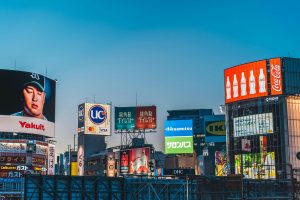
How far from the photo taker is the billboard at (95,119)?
5674 inches

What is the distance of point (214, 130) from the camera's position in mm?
144875

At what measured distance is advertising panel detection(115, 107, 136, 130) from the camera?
148 m

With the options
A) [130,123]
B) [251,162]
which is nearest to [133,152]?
[130,123]

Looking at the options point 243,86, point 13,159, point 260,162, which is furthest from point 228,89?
point 13,159

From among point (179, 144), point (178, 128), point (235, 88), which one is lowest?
point (179, 144)

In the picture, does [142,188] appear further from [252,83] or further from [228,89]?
[228,89]

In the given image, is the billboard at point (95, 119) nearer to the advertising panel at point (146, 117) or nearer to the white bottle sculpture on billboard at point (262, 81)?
the advertising panel at point (146, 117)

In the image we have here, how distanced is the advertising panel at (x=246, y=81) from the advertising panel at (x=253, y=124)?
3.94 metres

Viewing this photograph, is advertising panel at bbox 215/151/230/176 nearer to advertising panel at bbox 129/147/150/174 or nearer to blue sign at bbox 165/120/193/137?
blue sign at bbox 165/120/193/137

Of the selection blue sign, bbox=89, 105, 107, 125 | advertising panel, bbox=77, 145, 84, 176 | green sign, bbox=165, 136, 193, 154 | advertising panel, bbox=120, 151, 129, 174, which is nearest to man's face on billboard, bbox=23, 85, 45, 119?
advertising panel, bbox=120, 151, 129, 174

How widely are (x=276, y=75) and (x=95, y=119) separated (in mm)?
54499

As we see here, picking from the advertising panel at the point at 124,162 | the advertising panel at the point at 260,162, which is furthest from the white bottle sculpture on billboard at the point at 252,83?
the advertising panel at the point at 124,162

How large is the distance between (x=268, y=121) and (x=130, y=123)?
47.1 meters

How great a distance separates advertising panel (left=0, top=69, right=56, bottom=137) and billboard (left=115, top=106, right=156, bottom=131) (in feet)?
126
